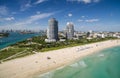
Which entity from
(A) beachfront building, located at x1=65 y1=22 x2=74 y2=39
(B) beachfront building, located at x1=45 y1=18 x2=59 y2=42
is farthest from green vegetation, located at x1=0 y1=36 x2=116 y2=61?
(A) beachfront building, located at x1=65 y1=22 x2=74 y2=39

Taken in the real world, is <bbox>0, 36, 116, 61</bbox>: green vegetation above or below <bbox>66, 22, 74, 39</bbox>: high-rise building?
below

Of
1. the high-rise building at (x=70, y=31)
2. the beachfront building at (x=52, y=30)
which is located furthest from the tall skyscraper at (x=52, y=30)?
the high-rise building at (x=70, y=31)

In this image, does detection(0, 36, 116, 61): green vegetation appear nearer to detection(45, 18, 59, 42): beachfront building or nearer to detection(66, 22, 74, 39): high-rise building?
detection(45, 18, 59, 42): beachfront building

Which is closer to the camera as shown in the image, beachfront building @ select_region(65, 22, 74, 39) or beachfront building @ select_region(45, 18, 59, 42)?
beachfront building @ select_region(45, 18, 59, 42)

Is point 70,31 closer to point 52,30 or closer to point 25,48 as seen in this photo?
point 52,30

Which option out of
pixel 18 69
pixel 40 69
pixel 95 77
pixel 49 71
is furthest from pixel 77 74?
pixel 18 69

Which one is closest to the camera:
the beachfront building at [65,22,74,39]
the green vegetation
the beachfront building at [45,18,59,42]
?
the green vegetation

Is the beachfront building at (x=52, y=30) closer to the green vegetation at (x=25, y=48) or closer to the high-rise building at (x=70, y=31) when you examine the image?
the high-rise building at (x=70, y=31)

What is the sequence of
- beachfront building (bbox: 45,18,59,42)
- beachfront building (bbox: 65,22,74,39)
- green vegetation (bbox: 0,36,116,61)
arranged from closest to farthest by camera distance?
green vegetation (bbox: 0,36,116,61), beachfront building (bbox: 45,18,59,42), beachfront building (bbox: 65,22,74,39)

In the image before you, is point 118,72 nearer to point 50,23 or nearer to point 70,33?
point 50,23

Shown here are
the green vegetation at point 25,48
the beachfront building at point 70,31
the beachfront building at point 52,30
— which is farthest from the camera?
the beachfront building at point 70,31

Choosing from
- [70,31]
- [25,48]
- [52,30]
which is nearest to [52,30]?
[52,30]

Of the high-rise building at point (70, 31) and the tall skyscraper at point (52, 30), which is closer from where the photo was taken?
the tall skyscraper at point (52, 30)
